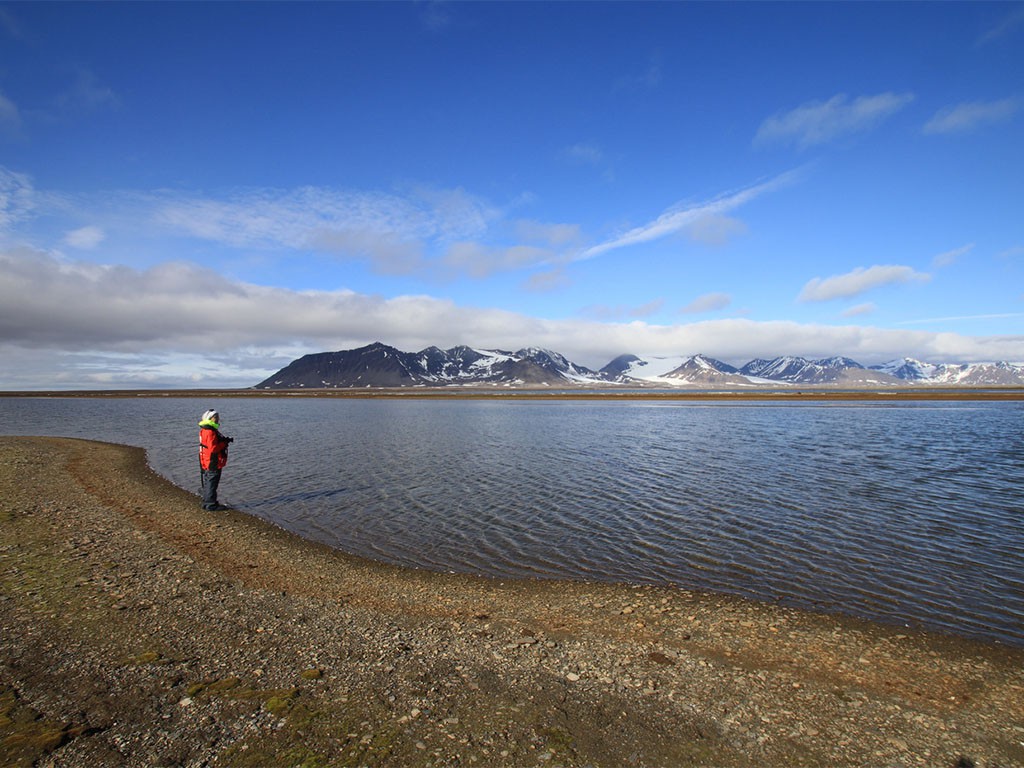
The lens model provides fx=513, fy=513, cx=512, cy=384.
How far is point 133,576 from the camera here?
13250 millimetres

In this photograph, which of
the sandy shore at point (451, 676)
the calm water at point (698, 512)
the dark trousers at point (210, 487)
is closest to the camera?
the sandy shore at point (451, 676)

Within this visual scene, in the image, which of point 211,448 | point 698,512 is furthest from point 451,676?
point 211,448

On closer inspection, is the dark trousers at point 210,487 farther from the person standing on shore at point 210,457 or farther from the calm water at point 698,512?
the calm water at point 698,512

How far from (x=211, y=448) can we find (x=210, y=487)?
172cm

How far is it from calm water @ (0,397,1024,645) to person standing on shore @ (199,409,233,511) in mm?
1834

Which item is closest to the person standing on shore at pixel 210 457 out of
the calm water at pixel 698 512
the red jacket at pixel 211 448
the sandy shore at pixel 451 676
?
the red jacket at pixel 211 448

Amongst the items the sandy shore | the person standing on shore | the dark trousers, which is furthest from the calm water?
the sandy shore

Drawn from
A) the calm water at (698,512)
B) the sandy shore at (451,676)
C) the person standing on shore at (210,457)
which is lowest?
the calm water at (698,512)

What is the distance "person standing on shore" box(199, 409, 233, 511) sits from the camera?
72.1 feet

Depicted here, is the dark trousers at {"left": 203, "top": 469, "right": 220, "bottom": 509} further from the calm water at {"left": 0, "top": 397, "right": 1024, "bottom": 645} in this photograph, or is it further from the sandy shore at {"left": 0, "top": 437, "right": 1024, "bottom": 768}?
the sandy shore at {"left": 0, "top": 437, "right": 1024, "bottom": 768}

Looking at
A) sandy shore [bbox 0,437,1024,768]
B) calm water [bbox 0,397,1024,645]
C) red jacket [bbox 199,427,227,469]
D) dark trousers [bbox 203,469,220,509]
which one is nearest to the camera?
sandy shore [bbox 0,437,1024,768]

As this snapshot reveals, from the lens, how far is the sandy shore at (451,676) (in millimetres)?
6996

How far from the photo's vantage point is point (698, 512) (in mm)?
21453

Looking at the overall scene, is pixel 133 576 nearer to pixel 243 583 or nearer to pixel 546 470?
pixel 243 583
